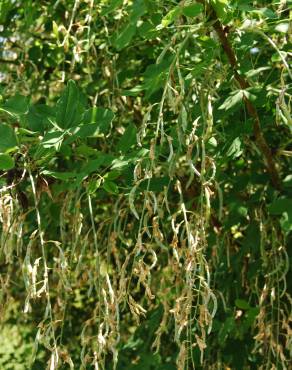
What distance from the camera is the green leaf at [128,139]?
1227mm

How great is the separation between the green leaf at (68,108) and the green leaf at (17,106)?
52 millimetres

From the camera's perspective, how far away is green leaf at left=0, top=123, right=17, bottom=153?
3.59ft

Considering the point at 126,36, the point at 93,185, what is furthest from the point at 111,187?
the point at 126,36

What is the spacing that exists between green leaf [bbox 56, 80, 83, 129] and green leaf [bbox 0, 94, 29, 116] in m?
0.05

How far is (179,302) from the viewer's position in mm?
1094

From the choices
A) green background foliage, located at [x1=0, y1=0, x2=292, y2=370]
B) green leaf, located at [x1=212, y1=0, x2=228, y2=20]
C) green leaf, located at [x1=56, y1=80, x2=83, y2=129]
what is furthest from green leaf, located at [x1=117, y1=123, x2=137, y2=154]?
green leaf, located at [x1=212, y1=0, x2=228, y2=20]

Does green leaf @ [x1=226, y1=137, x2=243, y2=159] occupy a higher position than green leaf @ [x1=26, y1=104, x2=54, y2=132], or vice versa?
green leaf @ [x1=26, y1=104, x2=54, y2=132]

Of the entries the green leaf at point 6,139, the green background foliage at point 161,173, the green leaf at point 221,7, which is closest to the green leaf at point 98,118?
the green background foliage at point 161,173

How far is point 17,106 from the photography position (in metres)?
1.13

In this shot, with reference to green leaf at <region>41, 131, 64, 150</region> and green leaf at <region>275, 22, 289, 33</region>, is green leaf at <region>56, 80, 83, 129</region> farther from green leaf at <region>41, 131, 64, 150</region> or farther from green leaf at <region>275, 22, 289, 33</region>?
green leaf at <region>275, 22, 289, 33</region>

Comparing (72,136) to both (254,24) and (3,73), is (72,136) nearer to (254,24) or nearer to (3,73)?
(254,24)

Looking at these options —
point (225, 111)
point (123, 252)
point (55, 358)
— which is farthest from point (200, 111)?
point (123, 252)

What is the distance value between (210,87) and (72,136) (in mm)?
280

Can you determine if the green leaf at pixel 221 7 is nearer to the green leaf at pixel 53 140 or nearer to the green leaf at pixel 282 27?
the green leaf at pixel 282 27
